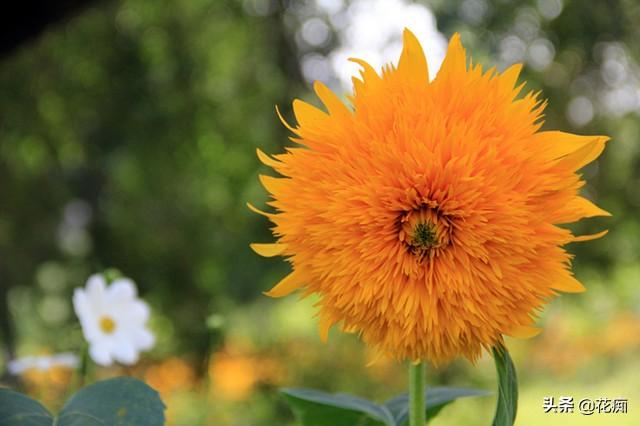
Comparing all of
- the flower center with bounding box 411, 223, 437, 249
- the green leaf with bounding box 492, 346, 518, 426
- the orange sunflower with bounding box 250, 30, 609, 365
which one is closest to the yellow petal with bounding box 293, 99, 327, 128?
the orange sunflower with bounding box 250, 30, 609, 365

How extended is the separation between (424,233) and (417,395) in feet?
0.39

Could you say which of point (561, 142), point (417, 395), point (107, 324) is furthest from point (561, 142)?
point (107, 324)

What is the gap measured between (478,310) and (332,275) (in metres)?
0.11

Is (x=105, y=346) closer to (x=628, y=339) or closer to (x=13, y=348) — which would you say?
(x=13, y=348)

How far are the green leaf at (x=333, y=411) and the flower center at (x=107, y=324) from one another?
0.31m

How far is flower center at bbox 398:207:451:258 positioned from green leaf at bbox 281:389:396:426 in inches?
6.9

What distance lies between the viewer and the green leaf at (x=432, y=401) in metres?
0.77

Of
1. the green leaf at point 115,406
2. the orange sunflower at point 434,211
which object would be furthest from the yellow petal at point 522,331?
the green leaf at point 115,406

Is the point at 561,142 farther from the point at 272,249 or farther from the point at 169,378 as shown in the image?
the point at 169,378

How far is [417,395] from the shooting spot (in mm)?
640

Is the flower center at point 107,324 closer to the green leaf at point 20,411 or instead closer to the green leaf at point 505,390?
the green leaf at point 20,411

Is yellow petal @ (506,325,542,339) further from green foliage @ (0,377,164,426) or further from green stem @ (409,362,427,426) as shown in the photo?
green foliage @ (0,377,164,426)

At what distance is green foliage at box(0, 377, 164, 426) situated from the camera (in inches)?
25.7

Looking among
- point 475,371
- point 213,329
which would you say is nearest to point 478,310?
point 213,329
